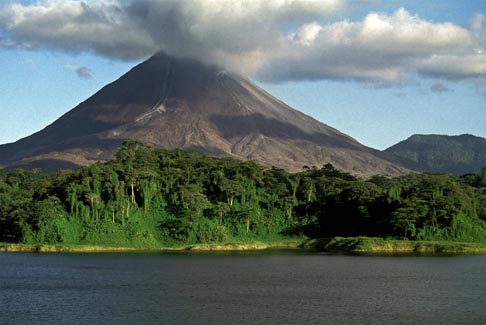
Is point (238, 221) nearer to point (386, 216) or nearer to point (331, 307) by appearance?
point (386, 216)

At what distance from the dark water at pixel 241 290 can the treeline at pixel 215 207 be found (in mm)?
9644

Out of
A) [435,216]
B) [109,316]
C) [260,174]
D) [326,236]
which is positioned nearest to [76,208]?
[260,174]

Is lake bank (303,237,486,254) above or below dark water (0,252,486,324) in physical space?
above

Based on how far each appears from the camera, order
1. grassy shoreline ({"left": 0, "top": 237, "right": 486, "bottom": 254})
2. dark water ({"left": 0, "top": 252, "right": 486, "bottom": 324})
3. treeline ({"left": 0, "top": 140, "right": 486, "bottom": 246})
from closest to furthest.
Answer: dark water ({"left": 0, "top": 252, "right": 486, "bottom": 324}) → grassy shoreline ({"left": 0, "top": 237, "right": 486, "bottom": 254}) → treeline ({"left": 0, "top": 140, "right": 486, "bottom": 246})

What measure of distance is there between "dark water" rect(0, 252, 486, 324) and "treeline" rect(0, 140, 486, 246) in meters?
9.64

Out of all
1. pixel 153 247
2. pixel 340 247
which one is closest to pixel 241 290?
pixel 153 247

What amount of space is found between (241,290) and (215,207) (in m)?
28.4

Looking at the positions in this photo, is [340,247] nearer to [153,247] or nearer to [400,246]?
[400,246]

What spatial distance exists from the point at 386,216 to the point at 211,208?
1473 cm

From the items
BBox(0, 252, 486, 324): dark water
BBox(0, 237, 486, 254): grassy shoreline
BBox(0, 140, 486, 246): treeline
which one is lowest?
BBox(0, 252, 486, 324): dark water

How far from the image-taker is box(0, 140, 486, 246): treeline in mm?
59062

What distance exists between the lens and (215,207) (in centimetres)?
6219

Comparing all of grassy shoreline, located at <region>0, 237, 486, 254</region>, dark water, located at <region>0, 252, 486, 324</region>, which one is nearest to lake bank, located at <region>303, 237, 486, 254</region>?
grassy shoreline, located at <region>0, 237, 486, 254</region>

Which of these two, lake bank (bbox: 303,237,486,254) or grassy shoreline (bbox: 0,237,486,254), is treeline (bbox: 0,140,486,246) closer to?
grassy shoreline (bbox: 0,237,486,254)
